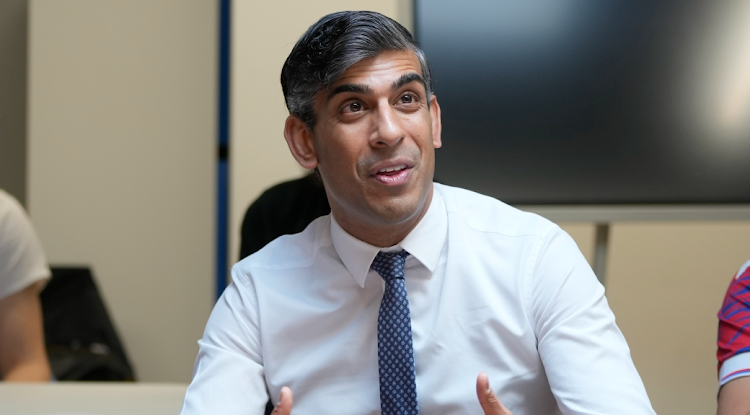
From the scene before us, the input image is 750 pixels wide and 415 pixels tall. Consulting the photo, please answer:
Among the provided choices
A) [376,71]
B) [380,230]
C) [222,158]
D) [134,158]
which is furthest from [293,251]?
[134,158]

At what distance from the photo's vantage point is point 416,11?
2.22 m

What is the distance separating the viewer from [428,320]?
1349mm

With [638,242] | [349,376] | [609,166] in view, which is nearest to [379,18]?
[349,376]

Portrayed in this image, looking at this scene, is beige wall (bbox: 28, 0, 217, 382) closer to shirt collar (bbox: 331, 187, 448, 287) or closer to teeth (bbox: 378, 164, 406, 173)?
shirt collar (bbox: 331, 187, 448, 287)

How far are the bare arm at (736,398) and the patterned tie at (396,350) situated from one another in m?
0.57

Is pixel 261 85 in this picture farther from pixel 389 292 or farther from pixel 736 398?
pixel 736 398

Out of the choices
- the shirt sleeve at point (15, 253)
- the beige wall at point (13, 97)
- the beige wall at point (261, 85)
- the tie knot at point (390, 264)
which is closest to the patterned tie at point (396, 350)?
the tie knot at point (390, 264)

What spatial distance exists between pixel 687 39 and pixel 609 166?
0.44 metres

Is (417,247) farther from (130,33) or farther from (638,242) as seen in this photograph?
(130,33)

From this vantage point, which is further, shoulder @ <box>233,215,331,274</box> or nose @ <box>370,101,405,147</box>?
shoulder @ <box>233,215,331,274</box>

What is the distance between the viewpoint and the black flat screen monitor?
219 centimetres

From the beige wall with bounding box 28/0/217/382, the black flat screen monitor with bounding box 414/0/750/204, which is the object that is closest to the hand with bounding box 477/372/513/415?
the black flat screen monitor with bounding box 414/0/750/204

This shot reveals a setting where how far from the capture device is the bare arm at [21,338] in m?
1.87

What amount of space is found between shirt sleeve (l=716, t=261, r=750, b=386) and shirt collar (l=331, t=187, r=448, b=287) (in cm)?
57
